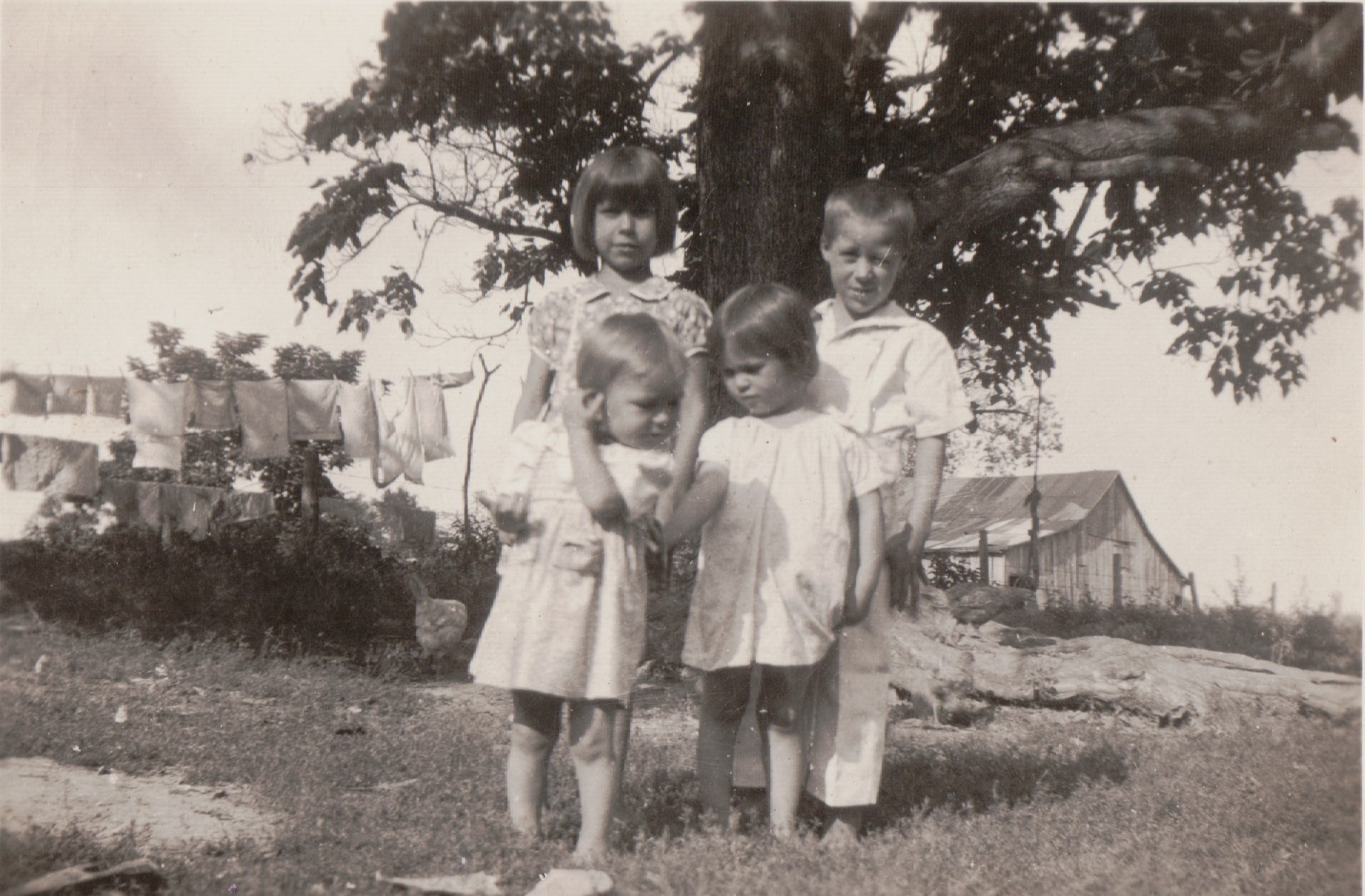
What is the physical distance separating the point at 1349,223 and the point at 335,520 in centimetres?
1040

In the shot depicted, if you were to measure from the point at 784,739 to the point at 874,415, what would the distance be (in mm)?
875

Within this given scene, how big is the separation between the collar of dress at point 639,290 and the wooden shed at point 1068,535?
25.0 meters

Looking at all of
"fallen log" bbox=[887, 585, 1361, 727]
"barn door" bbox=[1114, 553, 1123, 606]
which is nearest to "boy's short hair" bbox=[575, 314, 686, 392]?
"fallen log" bbox=[887, 585, 1361, 727]

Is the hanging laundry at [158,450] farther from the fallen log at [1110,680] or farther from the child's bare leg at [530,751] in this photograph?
the child's bare leg at [530,751]

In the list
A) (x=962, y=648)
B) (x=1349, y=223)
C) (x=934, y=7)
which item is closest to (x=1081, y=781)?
(x=962, y=648)

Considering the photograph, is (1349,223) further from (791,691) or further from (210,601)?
(210,601)

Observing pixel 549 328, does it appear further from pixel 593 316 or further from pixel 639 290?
pixel 639 290

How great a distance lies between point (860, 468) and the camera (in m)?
2.44

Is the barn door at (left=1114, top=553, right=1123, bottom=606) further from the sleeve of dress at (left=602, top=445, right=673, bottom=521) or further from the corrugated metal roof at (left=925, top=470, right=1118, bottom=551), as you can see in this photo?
the sleeve of dress at (left=602, top=445, right=673, bottom=521)

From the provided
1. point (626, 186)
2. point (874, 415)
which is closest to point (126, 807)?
point (626, 186)

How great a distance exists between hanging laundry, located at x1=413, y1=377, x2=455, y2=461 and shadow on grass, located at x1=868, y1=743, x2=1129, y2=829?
641cm

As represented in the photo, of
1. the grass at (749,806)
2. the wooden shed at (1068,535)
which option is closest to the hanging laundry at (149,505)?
the grass at (749,806)

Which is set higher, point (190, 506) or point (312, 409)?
point (312, 409)

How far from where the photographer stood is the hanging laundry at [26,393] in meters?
7.78
